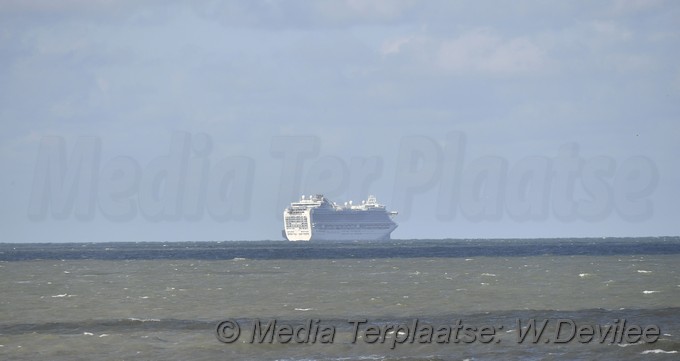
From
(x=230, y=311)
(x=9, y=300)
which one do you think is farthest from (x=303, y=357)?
(x=9, y=300)

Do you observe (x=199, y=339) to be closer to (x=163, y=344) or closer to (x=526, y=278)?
(x=163, y=344)

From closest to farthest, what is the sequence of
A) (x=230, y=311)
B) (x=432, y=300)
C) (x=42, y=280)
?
(x=230, y=311), (x=432, y=300), (x=42, y=280)

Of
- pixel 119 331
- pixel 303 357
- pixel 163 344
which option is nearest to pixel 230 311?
pixel 119 331

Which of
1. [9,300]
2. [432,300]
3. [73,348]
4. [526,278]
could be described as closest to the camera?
[73,348]

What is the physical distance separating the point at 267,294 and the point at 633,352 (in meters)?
31.5

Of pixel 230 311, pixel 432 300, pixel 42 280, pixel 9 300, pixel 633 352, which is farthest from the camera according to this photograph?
pixel 42 280

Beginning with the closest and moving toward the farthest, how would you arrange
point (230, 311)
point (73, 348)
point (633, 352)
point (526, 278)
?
point (633, 352), point (73, 348), point (230, 311), point (526, 278)

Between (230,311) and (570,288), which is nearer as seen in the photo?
(230,311)

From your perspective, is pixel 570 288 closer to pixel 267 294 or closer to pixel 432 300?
pixel 432 300

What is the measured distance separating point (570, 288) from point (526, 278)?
42.5ft

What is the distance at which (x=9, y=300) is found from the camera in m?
61.8

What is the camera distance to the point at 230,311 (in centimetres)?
5100

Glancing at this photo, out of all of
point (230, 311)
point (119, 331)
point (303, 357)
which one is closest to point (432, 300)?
point (230, 311)

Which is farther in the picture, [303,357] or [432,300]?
[432,300]
